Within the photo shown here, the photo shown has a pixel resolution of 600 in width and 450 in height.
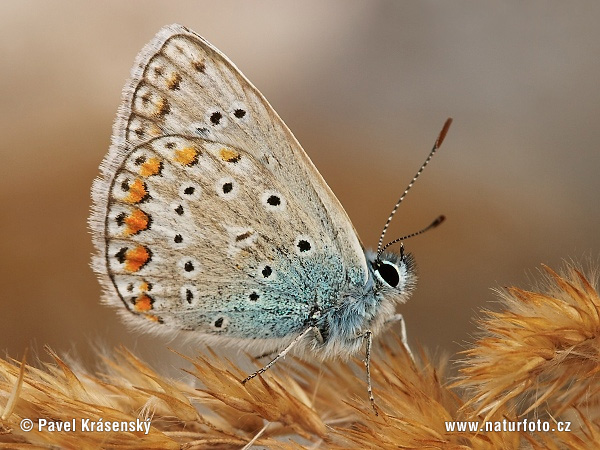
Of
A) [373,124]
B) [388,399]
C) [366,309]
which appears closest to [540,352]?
[388,399]

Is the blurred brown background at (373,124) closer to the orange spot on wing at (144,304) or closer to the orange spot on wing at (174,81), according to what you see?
→ the orange spot on wing at (144,304)

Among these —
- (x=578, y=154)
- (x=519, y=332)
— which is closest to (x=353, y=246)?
(x=519, y=332)

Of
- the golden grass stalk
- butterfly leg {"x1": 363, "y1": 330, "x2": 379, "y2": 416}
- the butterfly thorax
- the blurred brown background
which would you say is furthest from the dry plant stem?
the blurred brown background

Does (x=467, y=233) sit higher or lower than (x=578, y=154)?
lower

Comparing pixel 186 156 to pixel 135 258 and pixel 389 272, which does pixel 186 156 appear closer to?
pixel 135 258

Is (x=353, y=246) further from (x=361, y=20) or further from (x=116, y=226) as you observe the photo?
(x=361, y=20)
